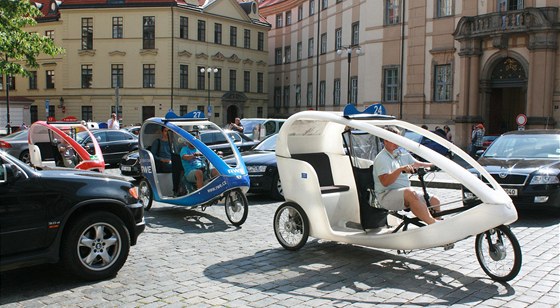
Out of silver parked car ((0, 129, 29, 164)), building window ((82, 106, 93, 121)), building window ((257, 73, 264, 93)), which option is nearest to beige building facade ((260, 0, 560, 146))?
building window ((257, 73, 264, 93))

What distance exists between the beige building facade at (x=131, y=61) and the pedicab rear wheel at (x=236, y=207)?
4321cm

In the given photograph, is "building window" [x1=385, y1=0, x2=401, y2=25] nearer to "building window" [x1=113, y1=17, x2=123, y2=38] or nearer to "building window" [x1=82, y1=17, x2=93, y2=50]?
"building window" [x1=113, y1=17, x2=123, y2=38]

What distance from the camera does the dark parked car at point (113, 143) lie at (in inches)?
821

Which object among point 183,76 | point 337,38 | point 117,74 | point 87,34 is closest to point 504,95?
point 337,38

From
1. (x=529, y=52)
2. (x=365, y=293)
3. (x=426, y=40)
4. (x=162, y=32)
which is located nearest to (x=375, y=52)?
(x=426, y=40)

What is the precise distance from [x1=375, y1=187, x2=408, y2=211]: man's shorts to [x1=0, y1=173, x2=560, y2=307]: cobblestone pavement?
0.74m

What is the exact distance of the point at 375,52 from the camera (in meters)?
37.1

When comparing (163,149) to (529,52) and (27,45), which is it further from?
(529,52)

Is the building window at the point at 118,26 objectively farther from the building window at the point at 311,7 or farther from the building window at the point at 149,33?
the building window at the point at 311,7

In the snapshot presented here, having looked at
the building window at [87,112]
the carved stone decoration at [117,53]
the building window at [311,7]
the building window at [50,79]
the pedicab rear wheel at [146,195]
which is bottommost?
the pedicab rear wheel at [146,195]

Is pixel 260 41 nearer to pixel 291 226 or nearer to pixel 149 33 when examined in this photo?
pixel 149 33

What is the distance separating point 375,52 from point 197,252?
31452 mm

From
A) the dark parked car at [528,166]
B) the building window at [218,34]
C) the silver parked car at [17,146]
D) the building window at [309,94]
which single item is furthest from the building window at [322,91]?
the dark parked car at [528,166]

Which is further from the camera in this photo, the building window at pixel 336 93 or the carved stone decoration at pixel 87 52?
the carved stone decoration at pixel 87 52
